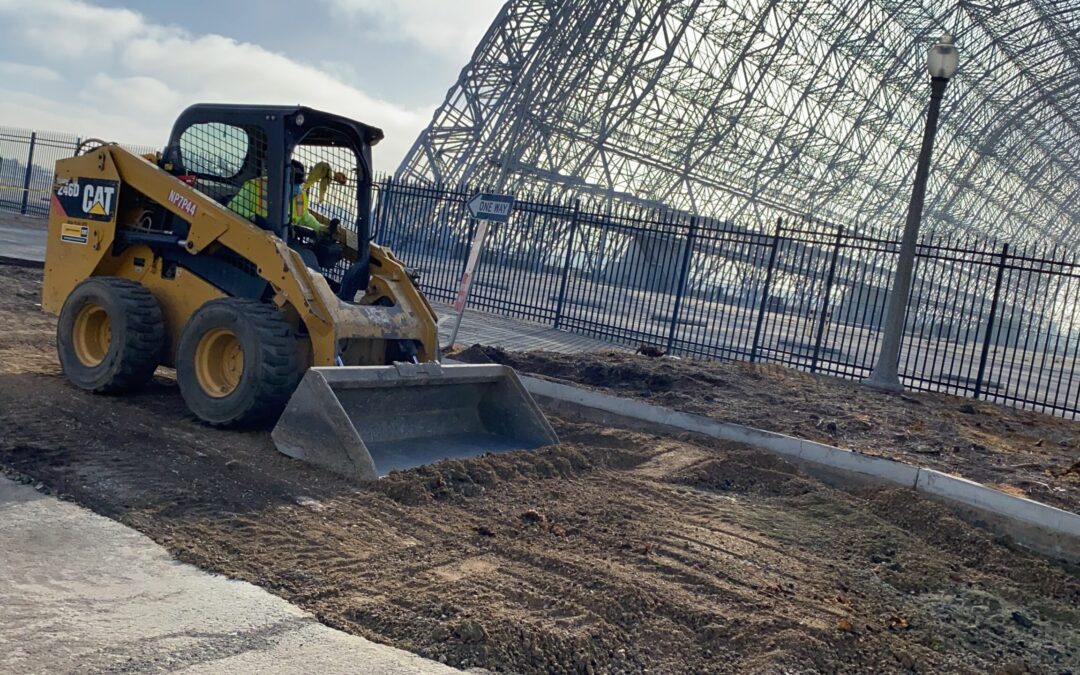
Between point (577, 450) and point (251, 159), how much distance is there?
3.41 m

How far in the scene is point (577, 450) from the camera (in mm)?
7555

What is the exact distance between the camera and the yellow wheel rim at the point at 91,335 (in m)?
7.90

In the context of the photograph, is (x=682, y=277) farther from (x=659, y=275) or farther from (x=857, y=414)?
(x=857, y=414)

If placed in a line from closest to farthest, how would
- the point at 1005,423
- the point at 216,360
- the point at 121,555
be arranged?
the point at 121,555
the point at 216,360
the point at 1005,423

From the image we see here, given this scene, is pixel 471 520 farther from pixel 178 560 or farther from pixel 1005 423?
pixel 1005 423

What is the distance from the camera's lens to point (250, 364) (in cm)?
678

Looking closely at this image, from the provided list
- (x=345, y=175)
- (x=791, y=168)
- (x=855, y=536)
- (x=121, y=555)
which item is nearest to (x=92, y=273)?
(x=345, y=175)

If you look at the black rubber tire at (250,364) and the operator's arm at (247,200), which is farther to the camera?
the operator's arm at (247,200)

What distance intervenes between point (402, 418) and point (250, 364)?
114 cm

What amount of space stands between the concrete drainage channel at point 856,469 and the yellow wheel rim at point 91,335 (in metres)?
4.21

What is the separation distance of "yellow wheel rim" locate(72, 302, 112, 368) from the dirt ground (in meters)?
0.29

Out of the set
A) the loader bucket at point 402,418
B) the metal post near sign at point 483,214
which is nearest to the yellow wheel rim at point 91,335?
the loader bucket at point 402,418

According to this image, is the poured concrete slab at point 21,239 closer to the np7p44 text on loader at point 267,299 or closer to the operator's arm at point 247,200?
the np7p44 text on loader at point 267,299

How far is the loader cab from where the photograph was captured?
24.3ft
